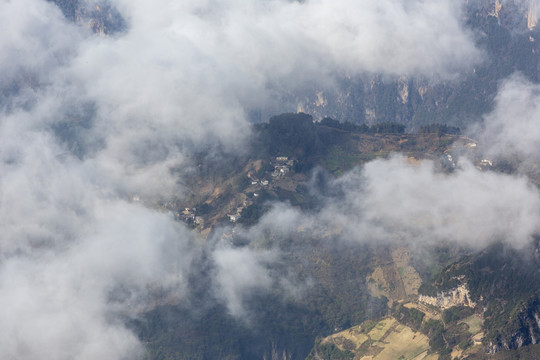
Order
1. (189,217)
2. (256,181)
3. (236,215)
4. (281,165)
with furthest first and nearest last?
(281,165) < (256,181) < (189,217) < (236,215)

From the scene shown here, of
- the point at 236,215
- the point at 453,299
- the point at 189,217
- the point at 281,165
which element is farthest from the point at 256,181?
the point at 453,299

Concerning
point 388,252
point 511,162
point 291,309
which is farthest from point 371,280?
point 511,162

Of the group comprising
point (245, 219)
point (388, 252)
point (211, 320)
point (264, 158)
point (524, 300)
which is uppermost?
point (264, 158)

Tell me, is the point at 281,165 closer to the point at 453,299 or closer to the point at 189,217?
the point at 189,217

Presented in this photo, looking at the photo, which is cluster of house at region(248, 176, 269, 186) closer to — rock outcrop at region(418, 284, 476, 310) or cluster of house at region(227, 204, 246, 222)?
cluster of house at region(227, 204, 246, 222)

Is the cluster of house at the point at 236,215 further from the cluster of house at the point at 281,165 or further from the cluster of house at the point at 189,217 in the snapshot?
the cluster of house at the point at 281,165

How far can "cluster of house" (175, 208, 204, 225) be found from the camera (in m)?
179

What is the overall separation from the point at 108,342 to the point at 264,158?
64.4 m

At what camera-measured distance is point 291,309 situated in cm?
16350

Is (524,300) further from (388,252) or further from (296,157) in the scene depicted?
(296,157)

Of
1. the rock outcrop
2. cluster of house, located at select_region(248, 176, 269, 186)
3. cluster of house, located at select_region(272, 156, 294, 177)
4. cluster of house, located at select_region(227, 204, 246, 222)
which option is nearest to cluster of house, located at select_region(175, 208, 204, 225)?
cluster of house, located at select_region(227, 204, 246, 222)

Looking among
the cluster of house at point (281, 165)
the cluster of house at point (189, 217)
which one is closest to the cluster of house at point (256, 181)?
the cluster of house at point (281, 165)

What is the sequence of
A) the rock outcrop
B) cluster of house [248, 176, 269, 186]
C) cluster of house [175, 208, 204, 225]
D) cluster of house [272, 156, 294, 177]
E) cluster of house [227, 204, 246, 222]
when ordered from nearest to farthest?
the rock outcrop, cluster of house [227, 204, 246, 222], cluster of house [175, 208, 204, 225], cluster of house [248, 176, 269, 186], cluster of house [272, 156, 294, 177]

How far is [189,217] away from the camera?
592 feet
